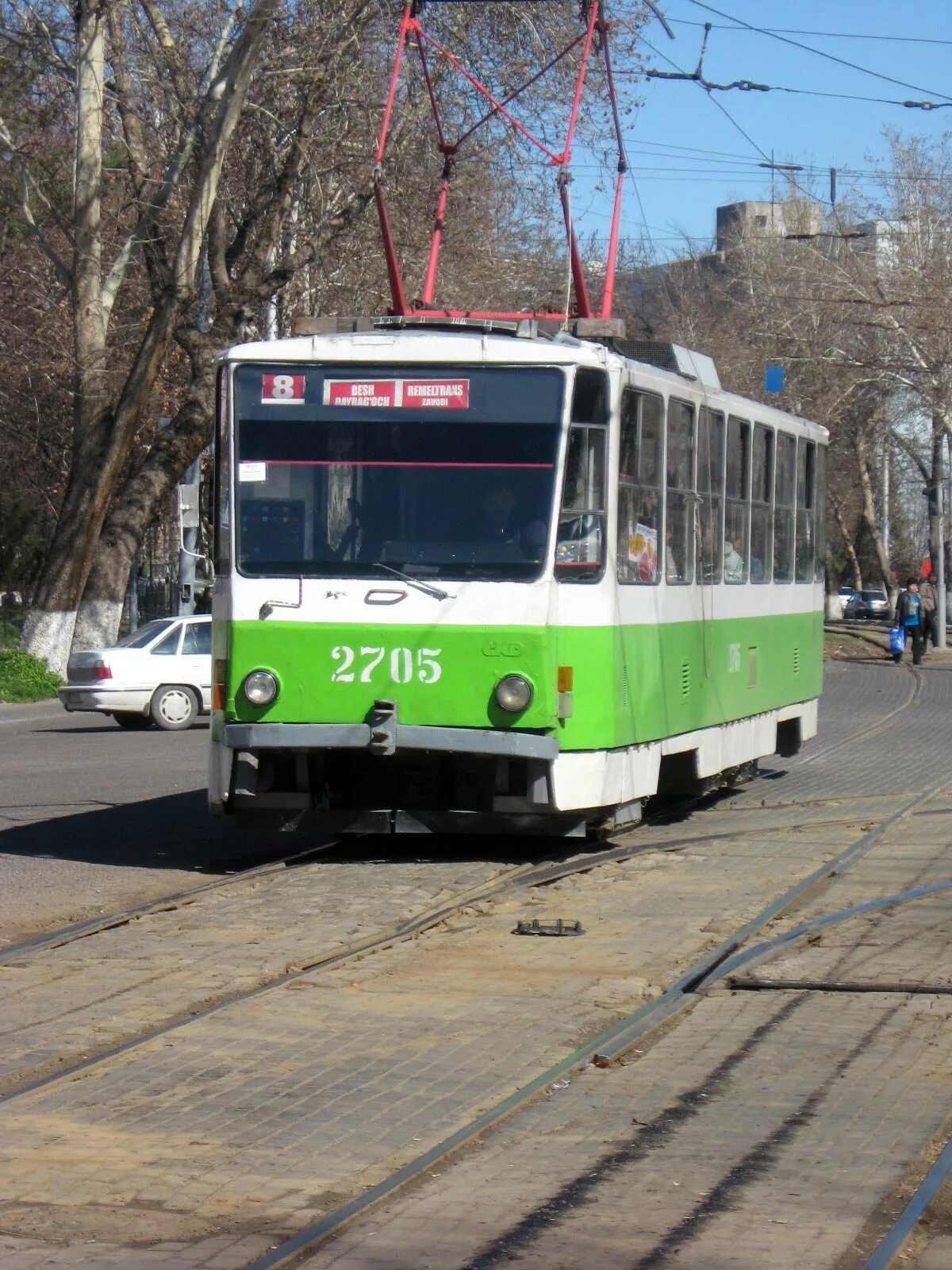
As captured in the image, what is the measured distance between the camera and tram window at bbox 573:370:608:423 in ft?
33.5

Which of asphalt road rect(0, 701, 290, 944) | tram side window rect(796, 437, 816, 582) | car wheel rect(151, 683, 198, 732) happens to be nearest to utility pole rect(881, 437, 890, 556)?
car wheel rect(151, 683, 198, 732)

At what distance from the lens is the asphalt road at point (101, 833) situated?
9.73m

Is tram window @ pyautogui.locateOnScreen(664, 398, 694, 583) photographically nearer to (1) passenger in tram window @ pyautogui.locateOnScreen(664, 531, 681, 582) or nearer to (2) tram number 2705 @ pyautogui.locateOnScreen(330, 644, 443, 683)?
(1) passenger in tram window @ pyautogui.locateOnScreen(664, 531, 681, 582)

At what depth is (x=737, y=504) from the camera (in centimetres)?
1325

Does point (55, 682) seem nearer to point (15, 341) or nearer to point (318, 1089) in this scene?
point (15, 341)

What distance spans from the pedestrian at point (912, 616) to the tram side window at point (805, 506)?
20.4 meters

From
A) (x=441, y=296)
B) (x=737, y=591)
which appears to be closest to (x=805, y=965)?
(x=737, y=591)

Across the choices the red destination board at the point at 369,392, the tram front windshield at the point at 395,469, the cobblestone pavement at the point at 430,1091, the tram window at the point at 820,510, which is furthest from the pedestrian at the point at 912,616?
the cobblestone pavement at the point at 430,1091

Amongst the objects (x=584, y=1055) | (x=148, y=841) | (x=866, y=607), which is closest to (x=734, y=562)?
(x=148, y=841)

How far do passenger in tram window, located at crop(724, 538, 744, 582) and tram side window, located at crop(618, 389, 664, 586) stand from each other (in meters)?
1.81

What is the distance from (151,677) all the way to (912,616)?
17969mm

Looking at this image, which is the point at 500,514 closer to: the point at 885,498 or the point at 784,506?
the point at 784,506

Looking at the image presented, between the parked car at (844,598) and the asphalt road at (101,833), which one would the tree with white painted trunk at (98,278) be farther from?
the parked car at (844,598)

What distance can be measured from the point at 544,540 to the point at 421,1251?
625 cm
